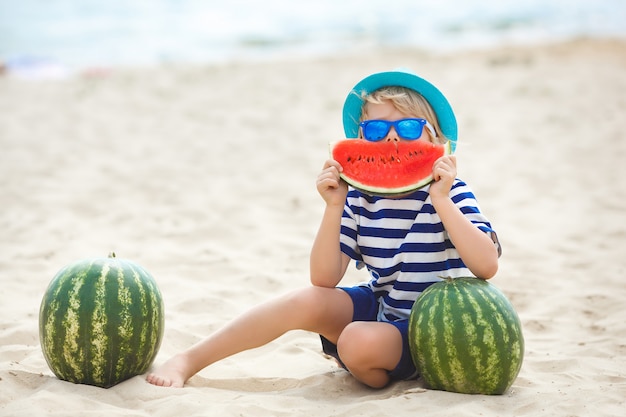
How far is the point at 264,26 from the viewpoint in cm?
2730

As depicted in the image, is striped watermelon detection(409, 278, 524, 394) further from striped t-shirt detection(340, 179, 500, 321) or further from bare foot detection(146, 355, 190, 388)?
bare foot detection(146, 355, 190, 388)

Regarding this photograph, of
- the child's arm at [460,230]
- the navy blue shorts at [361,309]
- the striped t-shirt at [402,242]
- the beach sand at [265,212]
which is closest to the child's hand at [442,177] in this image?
the child's arm at [460,230]

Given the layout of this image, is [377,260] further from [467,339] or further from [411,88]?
[411,88]

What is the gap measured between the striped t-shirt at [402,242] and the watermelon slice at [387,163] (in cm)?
22

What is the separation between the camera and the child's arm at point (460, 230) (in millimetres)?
3436

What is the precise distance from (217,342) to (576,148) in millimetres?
6746

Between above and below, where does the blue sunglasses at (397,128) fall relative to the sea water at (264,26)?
below

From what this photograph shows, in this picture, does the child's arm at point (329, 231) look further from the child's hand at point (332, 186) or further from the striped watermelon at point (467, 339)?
the striped watermelon at point (467, 339)

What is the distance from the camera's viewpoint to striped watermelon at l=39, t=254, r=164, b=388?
336cm

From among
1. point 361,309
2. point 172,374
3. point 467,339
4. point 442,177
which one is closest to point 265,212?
point 361,309

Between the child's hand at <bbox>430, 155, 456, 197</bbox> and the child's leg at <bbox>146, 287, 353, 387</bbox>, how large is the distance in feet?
2.52

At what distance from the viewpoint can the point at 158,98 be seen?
12.5 metres

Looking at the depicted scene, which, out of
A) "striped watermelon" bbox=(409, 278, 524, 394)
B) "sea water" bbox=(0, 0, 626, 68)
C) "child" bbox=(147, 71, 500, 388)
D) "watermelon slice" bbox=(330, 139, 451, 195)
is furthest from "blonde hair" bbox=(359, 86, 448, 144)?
"sea water" bbox=(0, 0, 626, 68)

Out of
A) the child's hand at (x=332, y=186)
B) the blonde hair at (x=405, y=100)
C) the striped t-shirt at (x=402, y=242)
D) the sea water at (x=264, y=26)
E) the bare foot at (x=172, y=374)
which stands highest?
the sea water at (x=264, y=26)
